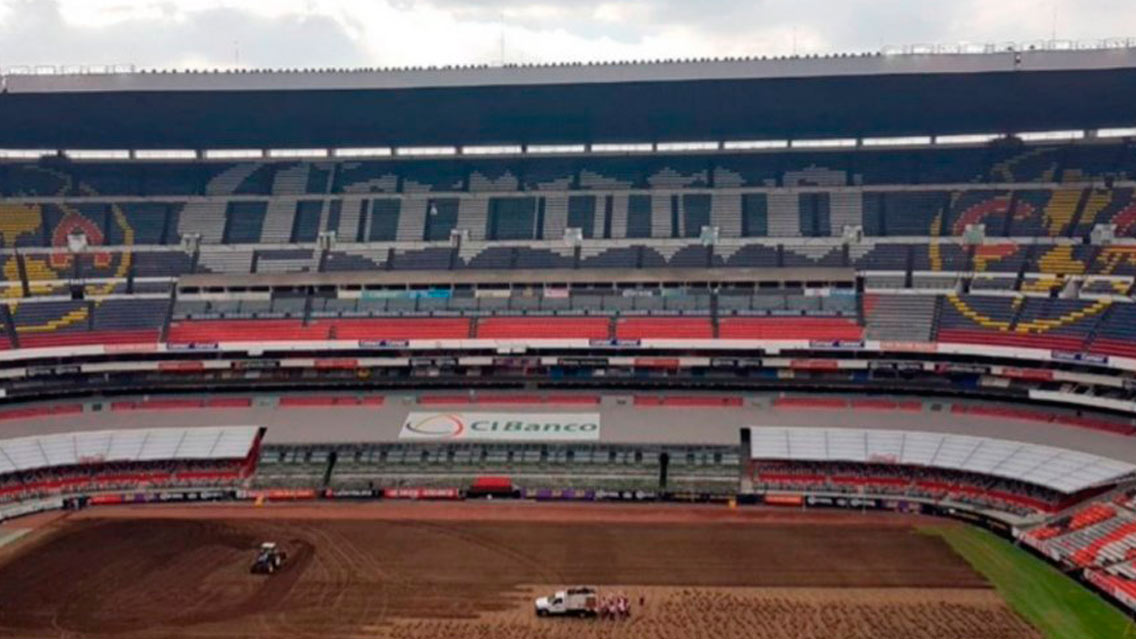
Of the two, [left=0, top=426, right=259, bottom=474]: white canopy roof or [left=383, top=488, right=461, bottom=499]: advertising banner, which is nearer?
[left=383, top=488, right=461, bottom=499]: advertising banner

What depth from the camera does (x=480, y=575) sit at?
4034cm

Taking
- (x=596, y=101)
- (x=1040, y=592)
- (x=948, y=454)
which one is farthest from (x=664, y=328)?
(x=1040, y=592)

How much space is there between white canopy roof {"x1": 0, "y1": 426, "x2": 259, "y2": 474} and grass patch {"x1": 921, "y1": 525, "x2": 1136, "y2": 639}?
3722cm

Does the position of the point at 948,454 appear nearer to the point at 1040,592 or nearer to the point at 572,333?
the point at 1040,592

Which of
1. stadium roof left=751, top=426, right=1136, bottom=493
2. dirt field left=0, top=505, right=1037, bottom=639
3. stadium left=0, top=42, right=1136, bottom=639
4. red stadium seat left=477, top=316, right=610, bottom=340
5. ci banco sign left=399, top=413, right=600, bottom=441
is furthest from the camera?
red stadium seat left=477, top=316, right=610, bottom=340

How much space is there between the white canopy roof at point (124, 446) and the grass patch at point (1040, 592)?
122ft

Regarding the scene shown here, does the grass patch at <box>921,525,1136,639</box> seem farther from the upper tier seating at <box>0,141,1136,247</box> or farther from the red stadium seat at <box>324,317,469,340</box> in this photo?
the red stadium seat at <box>324,317,469,340</box>

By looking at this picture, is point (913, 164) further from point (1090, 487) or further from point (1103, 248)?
point (1090, 487)

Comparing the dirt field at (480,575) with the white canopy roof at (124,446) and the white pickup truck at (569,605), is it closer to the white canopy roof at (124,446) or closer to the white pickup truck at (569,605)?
the white pickup truck at (569,605)

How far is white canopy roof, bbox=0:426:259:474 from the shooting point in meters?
54.5

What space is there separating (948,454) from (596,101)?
28.3 meters

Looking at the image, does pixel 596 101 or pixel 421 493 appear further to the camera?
pixel 596 101

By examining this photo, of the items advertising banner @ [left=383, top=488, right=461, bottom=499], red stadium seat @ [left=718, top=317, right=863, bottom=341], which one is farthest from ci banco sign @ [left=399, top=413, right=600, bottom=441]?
red stadium seat @ [left=718, top=317, right=863, bottom=341]

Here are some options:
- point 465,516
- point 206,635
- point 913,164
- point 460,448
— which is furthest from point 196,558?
point 913,164
